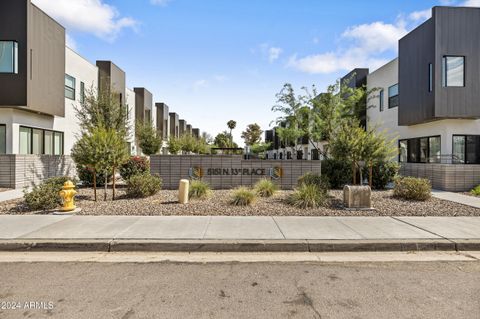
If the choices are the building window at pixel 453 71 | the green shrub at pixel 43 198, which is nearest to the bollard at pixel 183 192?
the green shrub at pixel 43 198

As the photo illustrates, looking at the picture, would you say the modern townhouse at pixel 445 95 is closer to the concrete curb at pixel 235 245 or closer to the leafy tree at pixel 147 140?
the concrete curb at pixel 235 245

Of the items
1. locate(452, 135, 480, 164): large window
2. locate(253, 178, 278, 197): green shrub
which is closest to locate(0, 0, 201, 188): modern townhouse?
locate(253, 178, 278, 197): green shrub

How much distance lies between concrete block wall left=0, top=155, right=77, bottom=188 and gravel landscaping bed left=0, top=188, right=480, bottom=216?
4534 mm

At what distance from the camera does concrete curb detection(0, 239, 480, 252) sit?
18.5ft

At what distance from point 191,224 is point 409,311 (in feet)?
15.8

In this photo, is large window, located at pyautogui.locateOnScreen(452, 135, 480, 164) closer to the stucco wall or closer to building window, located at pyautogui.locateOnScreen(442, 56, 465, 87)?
the stucco wall

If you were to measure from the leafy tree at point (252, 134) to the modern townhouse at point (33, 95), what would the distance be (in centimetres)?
6424

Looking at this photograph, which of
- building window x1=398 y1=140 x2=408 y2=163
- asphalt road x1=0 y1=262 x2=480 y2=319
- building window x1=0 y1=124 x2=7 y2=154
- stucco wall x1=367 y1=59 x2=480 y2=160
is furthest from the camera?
building window x1=398 y1=140 x2=408 y2=163

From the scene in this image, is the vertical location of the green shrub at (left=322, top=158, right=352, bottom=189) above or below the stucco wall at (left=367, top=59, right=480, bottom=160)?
below

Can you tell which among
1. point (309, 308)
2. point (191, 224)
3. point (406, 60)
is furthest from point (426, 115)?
point (309, 308)

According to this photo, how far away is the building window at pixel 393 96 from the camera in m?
20.4

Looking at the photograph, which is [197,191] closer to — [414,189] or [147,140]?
[414,189]

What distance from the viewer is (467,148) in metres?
15.6

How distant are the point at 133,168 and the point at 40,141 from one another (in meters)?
6.58
